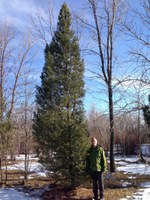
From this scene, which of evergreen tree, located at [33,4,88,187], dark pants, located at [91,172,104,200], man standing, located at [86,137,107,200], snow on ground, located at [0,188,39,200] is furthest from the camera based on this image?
evergreen tree, located at [33,4,88,187]

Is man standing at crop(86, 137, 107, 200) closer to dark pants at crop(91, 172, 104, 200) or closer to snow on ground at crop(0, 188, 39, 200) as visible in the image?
dark pants at crop(91, 172, 104, 200)

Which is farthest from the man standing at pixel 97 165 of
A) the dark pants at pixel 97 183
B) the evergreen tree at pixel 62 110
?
the evergreen tree at pixel 62 110

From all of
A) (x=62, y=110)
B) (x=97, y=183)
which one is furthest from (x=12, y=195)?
(x=62, y=110)

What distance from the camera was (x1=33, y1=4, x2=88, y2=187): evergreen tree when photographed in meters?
10.1

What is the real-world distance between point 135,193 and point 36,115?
A: 14.7ft

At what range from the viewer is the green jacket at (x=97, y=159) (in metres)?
9.14

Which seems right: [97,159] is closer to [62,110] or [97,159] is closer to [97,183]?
[97,183]

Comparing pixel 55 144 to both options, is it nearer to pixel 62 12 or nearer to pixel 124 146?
pixel 62 12

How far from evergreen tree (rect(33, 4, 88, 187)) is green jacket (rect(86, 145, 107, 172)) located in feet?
2.51

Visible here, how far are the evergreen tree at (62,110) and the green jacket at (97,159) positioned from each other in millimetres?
764

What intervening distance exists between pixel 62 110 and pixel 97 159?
2.35 m

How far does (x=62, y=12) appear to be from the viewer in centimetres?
1169

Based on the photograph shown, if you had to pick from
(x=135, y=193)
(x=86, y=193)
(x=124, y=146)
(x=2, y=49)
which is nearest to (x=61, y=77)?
(x=86, y=193)

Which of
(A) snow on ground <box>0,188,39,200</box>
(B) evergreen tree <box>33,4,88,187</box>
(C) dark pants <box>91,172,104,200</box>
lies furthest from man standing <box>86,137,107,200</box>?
(A) snow on ground <box>0,188,39,200</box>
